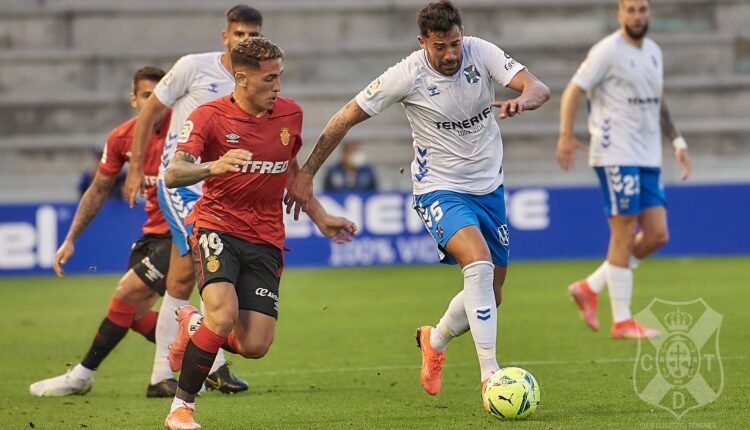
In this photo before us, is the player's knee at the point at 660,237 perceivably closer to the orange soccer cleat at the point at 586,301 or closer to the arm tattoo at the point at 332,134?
the orange soccer cleat at the point at 586,301

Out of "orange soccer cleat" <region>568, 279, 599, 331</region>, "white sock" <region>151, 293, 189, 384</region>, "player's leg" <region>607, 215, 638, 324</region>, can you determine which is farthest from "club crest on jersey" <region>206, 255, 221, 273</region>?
"orange soccer cleat" <region>568, 279, 599, 331</region>

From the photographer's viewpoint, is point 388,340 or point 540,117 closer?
point 388,340

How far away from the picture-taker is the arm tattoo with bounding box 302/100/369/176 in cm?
707

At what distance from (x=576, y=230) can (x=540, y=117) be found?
Result: 548 cm

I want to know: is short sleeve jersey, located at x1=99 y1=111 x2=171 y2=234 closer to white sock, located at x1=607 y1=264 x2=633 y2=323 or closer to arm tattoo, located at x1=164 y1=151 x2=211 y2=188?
arm tattoo, located at x1=164 y1=151 x2=211 y2=188

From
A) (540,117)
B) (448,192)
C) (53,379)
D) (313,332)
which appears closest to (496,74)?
(448,192)

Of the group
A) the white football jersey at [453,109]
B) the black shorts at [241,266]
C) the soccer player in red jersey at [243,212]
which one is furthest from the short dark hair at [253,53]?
the black shorts at [241,266]

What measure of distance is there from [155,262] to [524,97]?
9.13 feet

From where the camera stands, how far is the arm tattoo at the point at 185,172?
611cm

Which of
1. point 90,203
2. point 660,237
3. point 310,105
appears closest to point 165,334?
point 90,203

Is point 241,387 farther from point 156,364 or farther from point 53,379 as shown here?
point 53,379

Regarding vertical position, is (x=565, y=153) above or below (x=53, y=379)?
above

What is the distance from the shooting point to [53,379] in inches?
322

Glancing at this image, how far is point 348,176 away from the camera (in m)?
18.4
